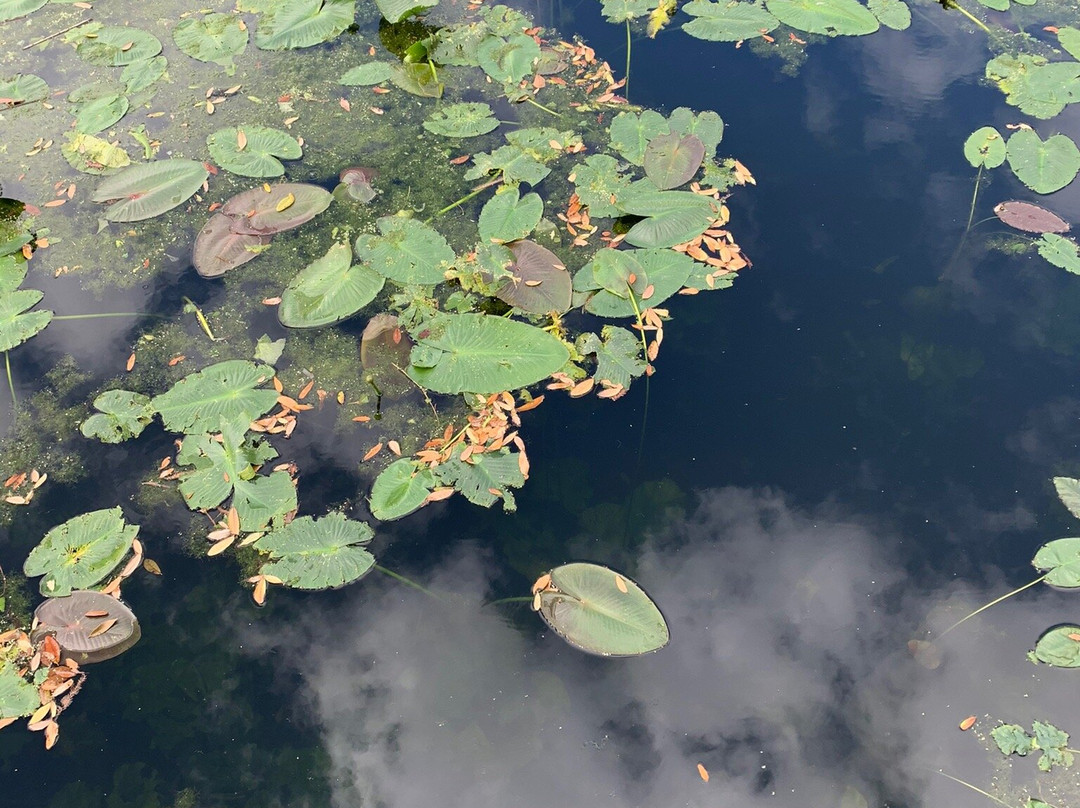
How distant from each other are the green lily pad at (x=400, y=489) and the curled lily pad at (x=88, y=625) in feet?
3.53

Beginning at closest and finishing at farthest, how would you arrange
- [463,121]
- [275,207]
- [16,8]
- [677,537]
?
[677,537], [275,207], [463,121], [16,8]

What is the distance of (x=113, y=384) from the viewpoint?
370 centimetres

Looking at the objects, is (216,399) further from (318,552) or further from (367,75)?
(367,75)

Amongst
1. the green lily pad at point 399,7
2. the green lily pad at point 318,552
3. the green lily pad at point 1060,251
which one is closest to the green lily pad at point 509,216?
the green lily pad at point 318,552

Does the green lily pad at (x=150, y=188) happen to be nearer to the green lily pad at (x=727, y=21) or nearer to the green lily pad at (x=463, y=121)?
the green lily pad at (x=463, y=121)

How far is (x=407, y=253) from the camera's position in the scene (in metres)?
4.00

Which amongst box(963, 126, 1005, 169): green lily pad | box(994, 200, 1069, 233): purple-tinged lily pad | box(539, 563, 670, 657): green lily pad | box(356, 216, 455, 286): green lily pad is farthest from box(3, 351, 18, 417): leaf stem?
box(963, 126, 1005, 169): green lily pad

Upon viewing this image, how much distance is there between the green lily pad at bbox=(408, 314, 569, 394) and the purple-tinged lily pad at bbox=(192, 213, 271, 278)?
4.03 ft

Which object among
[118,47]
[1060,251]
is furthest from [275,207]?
[1060,251]

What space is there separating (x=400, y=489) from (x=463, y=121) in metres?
2.62

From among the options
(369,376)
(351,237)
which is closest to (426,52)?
Result: (351,237)

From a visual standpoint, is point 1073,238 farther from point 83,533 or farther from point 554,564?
point 83,533

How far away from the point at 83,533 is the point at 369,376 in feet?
4.61

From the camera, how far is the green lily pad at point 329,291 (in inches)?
151
